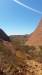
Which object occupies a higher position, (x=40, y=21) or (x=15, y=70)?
(x=15, y=70)

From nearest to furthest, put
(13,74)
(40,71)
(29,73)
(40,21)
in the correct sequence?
(13,74) → (29,73) → (40,71) → (40,21)

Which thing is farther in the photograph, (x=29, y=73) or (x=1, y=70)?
(x=29, y=73)

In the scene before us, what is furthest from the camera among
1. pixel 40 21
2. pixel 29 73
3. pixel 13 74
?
pixel 40 21

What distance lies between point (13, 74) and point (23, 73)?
171 cm

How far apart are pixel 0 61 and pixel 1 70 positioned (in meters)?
2.78

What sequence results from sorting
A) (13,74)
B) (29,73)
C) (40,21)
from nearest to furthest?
(13,74)
(29,73)
(40,21)

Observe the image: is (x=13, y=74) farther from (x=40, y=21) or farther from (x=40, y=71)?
(x=40, y=21)

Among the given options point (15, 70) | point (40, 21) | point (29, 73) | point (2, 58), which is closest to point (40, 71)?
point (29, 73)

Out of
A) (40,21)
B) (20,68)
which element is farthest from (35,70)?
(40,21)

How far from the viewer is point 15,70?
78.9 feet

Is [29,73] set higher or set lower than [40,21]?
higher

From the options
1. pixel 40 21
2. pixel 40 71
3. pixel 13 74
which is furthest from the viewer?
pixel 40 21

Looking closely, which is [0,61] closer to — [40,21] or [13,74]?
[13,74]

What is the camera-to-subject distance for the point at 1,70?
23000 millimetres
